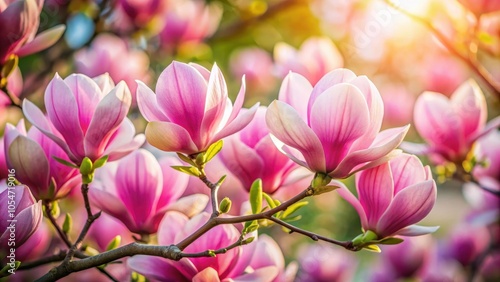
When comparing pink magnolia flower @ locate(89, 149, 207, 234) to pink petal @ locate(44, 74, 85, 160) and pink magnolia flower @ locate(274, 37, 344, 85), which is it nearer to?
pink petal @ locate(44, 74, 85, 160)

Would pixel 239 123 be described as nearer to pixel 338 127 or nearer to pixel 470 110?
A: pixel 338 127

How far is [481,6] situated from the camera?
979 mm

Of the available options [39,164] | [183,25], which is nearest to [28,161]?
[39,164]

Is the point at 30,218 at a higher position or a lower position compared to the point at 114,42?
higher

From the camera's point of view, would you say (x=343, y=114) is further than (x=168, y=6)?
No

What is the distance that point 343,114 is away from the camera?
578mm

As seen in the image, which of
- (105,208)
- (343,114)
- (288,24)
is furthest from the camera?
(288,24)

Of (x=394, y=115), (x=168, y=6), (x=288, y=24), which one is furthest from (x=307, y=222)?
(x=288, y=24)

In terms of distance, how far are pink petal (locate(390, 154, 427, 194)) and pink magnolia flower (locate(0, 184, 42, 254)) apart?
36 cm

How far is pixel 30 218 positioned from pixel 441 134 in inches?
24.5

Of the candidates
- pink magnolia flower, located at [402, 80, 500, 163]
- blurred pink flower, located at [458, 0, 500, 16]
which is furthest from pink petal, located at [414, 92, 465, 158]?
blurred pink flower, located at [458, 0, 500, 16]

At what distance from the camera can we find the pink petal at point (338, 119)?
0.57 metres

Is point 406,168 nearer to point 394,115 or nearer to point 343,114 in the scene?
point 343,114

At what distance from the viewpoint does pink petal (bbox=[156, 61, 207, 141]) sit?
601mm
